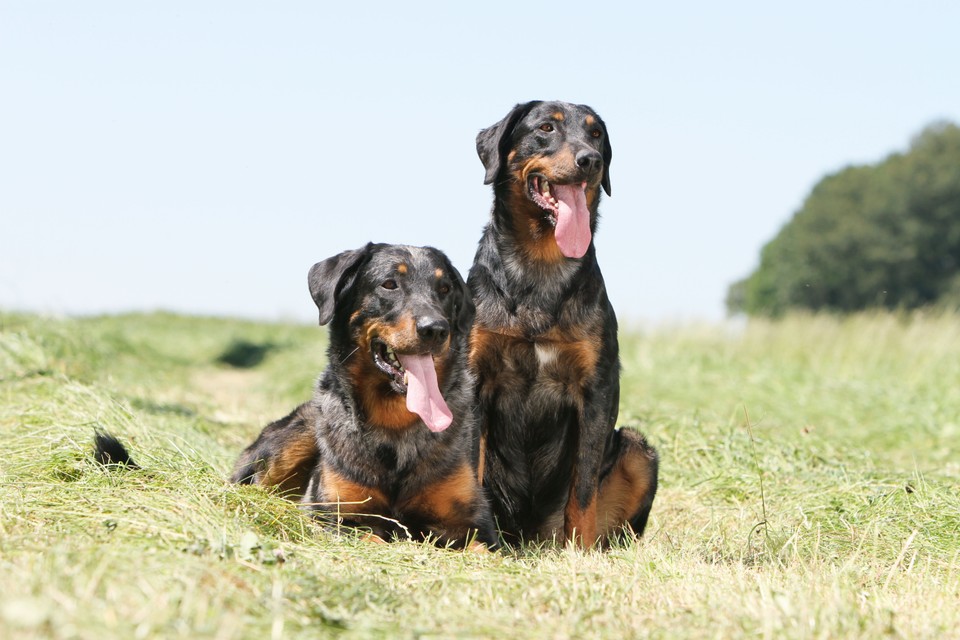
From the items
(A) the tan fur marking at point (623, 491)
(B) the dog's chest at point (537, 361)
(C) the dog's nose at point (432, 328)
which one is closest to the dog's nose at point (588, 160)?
(B) the dog's chest at point (537, 361)

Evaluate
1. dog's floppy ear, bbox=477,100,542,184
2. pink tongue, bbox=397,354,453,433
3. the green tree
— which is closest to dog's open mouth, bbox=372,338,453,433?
pink tongue, bbox=397,354,453,433

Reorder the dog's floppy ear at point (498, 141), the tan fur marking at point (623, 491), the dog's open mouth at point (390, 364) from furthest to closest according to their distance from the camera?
the tan fur marking at point (623, 491) → the dog's floppy ear at point (498, 141) → the dog's open mouth at point (390, 364)

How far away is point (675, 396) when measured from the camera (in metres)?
11.8

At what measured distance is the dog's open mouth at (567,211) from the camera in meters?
5.09

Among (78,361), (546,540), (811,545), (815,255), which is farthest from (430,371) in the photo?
(815,255)

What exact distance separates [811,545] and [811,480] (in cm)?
182

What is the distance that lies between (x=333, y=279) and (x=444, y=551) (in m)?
1.36

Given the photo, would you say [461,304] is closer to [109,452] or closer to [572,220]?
[572,220]

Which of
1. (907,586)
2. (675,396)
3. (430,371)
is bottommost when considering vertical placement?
(675,396)

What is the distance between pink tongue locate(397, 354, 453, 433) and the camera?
4.68 metres

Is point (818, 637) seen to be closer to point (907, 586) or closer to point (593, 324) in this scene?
point (907, 586)

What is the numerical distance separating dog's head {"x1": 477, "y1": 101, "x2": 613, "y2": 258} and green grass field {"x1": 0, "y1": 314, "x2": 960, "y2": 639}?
1.60 metres

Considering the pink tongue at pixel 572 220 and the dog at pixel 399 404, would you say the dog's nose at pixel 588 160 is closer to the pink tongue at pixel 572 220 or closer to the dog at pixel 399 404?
the pink tongue at pixel 572 220

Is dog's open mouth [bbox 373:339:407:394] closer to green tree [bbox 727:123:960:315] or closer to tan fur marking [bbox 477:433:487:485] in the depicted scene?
tan fur marking [bbox 477:433:487:485]
